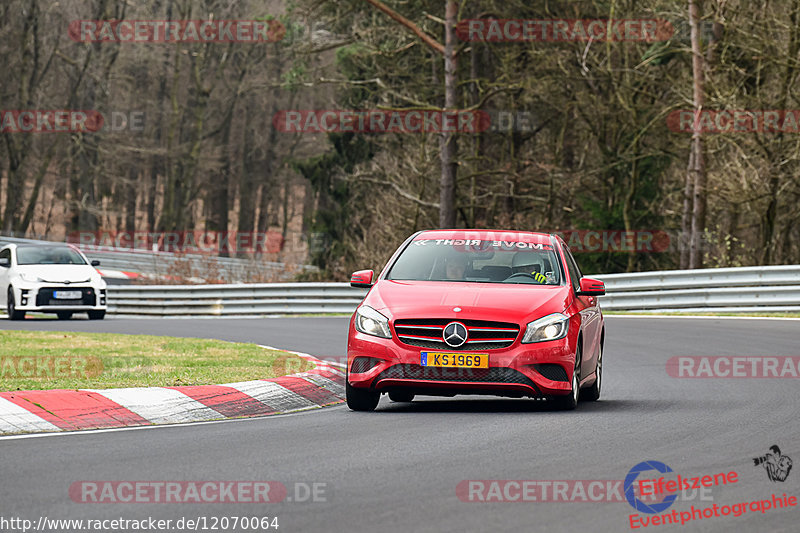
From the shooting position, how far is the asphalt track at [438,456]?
19.6 feet

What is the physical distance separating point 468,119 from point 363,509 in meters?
30.1

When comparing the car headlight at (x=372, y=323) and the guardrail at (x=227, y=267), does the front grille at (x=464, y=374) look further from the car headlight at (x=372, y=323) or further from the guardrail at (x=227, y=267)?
the guardrail at (x=227, y=267)

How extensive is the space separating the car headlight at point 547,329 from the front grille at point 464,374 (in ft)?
1.01

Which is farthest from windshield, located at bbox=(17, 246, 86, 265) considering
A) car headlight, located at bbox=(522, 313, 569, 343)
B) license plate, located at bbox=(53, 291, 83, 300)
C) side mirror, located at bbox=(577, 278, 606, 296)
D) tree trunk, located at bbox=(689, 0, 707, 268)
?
car headlight, located at bbox=(522, 313, 569, 343)

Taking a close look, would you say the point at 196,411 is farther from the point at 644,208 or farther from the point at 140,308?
the point at 644,208

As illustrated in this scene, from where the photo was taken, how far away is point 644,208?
122ft

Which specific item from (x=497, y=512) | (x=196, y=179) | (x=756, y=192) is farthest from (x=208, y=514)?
(x=196, y=179)

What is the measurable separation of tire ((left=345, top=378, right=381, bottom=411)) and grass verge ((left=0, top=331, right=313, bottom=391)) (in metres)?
1.63

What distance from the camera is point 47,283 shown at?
26328mm

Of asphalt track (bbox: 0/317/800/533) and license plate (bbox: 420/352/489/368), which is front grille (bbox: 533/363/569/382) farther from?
license plate (bbox: 420/352/489/368)

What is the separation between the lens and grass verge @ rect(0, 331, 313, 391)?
38.4ft

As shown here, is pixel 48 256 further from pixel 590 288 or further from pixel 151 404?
pixel 590 288

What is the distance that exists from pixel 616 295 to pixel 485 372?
714 inches

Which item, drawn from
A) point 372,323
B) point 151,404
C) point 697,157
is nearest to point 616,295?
point 697,157
